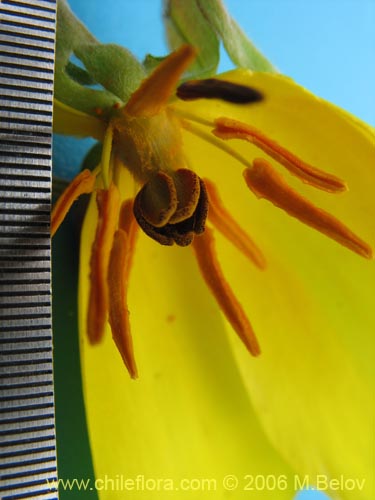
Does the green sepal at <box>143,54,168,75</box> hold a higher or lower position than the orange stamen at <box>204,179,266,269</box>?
higher

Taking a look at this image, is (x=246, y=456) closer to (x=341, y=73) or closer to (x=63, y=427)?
(x=63, y=427)

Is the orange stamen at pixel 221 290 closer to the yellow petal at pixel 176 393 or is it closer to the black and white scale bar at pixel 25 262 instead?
the yellow petal at pixel 176 393

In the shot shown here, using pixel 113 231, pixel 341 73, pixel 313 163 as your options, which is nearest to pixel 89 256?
pixel 113 231

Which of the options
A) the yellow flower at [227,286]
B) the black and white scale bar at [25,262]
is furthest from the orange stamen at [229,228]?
the black and white scale bar at [25,262]

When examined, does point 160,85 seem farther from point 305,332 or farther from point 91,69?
point 305,332

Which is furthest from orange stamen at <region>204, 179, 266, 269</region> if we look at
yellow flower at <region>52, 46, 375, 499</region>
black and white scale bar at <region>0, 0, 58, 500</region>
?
black and white scale bar at <region>0, 0, 58, 500</region>

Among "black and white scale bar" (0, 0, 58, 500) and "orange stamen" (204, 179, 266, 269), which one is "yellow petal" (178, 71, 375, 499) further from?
"black and white scale bar" (0, 0, 58, 500)
